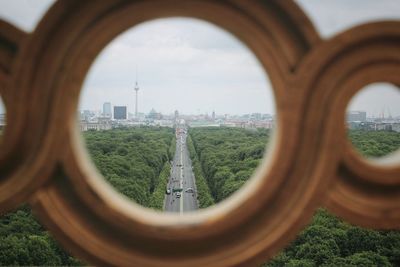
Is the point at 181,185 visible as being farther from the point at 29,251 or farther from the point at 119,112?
the point at 119,112

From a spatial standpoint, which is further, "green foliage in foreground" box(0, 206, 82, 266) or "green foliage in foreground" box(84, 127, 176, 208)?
"green foliage in foreground" box(84, 127, 176, 208)

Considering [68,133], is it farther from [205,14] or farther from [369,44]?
[369,44]

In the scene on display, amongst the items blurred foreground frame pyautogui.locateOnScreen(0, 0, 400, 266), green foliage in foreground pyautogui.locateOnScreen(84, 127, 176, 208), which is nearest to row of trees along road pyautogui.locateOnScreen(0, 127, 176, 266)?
green foliage in foreground pyautogui.locateOnScreen(84, 127, 176, 208)

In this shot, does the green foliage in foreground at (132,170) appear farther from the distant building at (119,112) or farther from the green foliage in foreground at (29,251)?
the distant building at (119,112)

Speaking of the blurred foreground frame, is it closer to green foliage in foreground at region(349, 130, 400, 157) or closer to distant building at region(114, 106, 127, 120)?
green foliage in foreground at region(349, 130, 400, 157)

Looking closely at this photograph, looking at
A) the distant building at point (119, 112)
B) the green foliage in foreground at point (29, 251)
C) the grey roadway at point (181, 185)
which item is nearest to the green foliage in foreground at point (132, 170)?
the grey roadway at point (181, 185)

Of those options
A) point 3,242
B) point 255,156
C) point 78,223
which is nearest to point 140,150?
point 255,156
